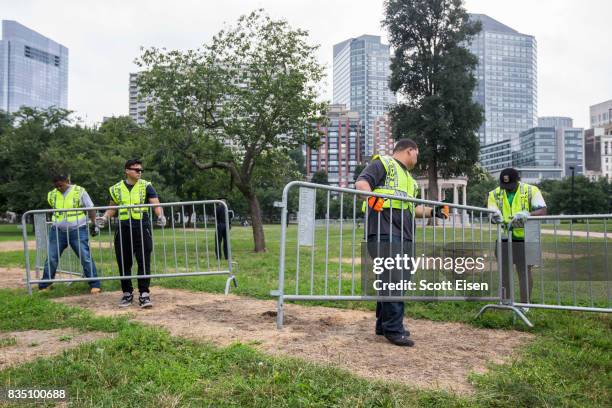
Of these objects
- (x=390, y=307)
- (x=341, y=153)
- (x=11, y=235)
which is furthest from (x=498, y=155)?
(x=390, y=307)

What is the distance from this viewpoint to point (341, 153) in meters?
163

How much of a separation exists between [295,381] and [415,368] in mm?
969

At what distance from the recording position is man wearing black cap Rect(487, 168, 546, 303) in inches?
213

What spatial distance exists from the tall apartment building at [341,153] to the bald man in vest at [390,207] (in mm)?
154111

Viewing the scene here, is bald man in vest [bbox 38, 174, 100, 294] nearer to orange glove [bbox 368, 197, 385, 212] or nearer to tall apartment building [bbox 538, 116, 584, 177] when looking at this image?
orange glove [bbox 368, 197, 385, 212]

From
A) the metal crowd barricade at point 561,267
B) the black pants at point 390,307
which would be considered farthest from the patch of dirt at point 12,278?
the metal crowd barricade at point 561,267

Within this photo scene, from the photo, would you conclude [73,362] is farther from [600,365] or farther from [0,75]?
[0,75]

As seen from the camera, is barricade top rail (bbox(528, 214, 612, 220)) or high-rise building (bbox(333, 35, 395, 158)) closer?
barricade top rail (bbox(528, 214, 612, 220))

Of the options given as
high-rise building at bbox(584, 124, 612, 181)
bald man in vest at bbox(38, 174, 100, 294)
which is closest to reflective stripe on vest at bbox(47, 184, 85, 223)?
bald man in vest at bbox(38, 174, 100, 294)

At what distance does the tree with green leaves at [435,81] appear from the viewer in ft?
103

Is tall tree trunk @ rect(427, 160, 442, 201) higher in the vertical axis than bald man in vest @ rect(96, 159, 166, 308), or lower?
higher

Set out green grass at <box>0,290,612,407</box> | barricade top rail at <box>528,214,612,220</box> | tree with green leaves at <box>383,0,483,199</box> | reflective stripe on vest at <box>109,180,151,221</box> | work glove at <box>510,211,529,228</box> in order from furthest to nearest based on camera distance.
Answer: tree with green leaves at <box>383,0,483,199</box>, reflective stripe on vest at <box>109,180,151,221</box>, work glove at <box>510,211,529,228</box>, barricade top rail at <box>528,214,612,220</box>, green grass at <box>0,290,612,407</box>

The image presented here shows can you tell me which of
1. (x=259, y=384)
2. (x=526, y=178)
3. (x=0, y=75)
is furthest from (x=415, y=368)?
(x=0, y=75)

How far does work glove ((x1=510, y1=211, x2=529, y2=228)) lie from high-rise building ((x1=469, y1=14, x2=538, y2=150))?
6693 inches
